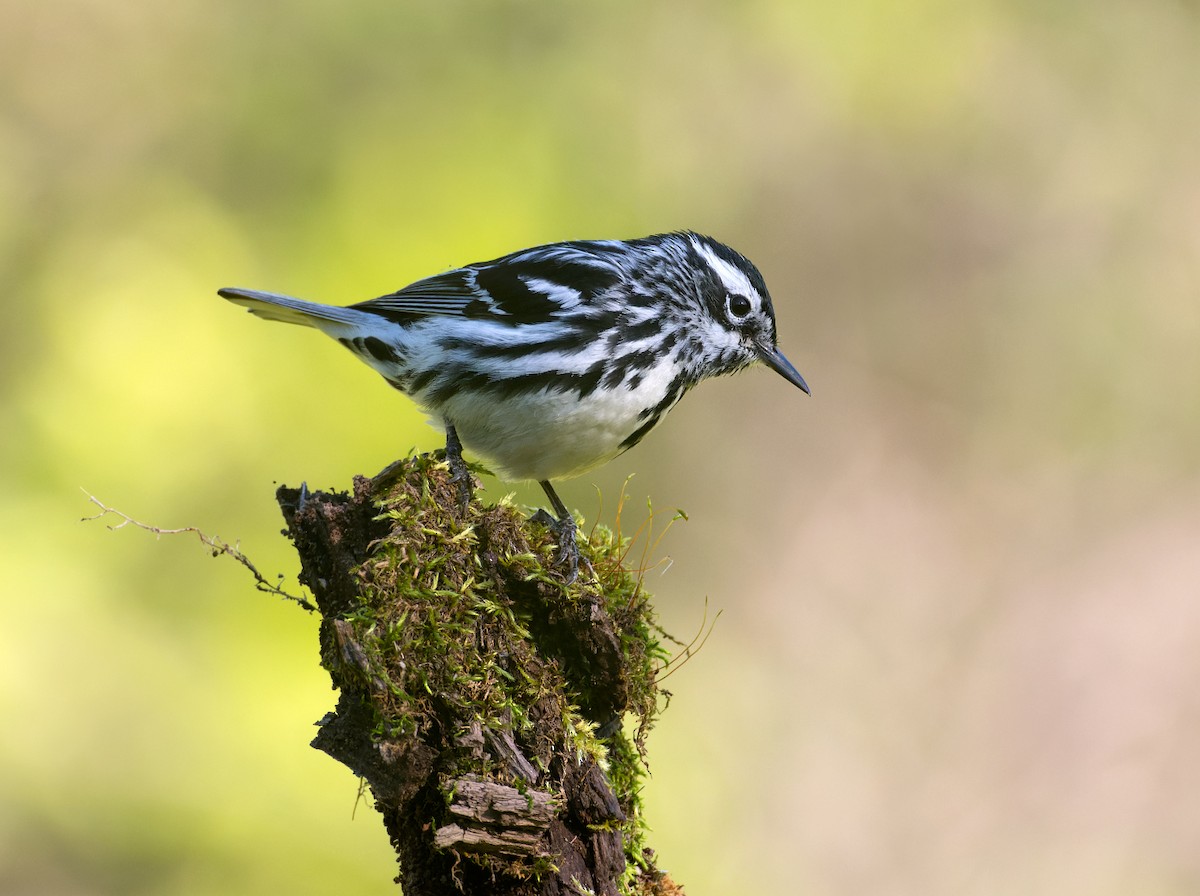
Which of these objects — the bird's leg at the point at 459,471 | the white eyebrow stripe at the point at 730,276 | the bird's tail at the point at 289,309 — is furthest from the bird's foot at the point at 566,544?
the white eyebrow stripe at the point at 730,276

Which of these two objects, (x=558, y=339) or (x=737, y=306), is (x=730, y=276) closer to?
(x=737, y=306)

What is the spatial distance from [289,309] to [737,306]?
6.39ft

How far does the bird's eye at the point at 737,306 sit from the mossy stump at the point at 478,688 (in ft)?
5.56

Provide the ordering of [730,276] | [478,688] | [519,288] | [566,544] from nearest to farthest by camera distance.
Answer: [478,688]
[566,544]
[519,288]
[730,276]

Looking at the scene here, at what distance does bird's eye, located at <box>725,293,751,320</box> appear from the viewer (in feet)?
17.5

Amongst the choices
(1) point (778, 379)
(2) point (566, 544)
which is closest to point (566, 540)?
(2) point (566, 544)

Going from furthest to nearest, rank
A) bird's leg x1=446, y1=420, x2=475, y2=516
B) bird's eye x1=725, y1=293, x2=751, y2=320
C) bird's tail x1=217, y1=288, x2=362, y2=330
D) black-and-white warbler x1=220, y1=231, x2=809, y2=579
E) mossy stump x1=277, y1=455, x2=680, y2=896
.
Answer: bird's eye x1=725, y1=293, x2=751, y2=320, bird's tail x1=217, y1=288, x2=362, y2=330, black-and-white warbler x1=220, y1=231, x2=809, y2=579, bird's leg x1=446, y1=420, x2=475, y2=516, mossy stump x1=277, y1=455, x2=680, y2=896

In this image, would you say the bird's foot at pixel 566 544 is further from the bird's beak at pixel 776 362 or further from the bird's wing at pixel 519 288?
the bird's beak at pixel 776 362

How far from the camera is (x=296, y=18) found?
924 cm

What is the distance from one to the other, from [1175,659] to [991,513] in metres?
1.82

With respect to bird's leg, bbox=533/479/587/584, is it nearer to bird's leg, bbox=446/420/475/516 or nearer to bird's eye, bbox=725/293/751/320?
bird's leg, bbox=446/420/475/516

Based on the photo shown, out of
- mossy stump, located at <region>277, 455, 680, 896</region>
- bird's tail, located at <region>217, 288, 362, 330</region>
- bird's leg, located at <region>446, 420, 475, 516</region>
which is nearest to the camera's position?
mossy stump, located at <region>277, 455, 680, 896</region>

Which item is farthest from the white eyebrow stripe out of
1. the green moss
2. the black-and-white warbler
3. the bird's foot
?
the green moss

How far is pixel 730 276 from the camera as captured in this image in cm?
534
